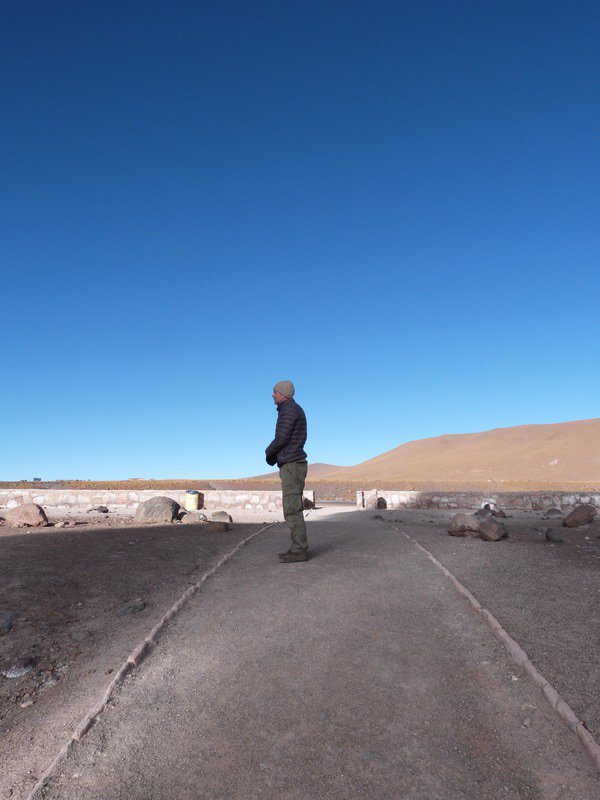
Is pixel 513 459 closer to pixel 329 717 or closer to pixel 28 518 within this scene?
pixel 28 518

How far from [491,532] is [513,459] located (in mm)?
80286

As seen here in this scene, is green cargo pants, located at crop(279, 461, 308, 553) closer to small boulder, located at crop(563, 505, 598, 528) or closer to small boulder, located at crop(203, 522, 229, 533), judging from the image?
small boulder, located at crop(203, 522, 229, 533)

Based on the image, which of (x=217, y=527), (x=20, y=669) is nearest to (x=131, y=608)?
(x=20, y=669)

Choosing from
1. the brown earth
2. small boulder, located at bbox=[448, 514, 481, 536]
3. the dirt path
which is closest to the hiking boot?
the dirt path

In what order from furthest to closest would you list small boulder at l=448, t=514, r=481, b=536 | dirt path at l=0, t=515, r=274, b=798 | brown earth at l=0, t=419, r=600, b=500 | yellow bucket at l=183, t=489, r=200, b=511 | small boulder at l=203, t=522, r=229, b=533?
brown earth at l=0, t=419, r=600, b=500 → yellow bucket at l=183, t=489, r=200, b=511 → small boulder at l=203, t=522, r=229, b=533 → small boulder at l=448, t=514, r=481, b=536 → dirt path at l=0, t=515, r=274, b=798

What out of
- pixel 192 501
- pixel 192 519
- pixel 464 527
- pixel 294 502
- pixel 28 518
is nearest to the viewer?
pixel 294 502

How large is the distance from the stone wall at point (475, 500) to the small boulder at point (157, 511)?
7.81m

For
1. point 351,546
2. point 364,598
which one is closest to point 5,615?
point 364,598

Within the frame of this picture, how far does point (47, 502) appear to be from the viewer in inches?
699

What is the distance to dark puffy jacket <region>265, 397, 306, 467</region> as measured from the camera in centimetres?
672

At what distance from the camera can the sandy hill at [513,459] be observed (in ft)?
235

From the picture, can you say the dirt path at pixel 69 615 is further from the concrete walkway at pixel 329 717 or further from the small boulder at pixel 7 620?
the concrete walkway at pixel 329 717

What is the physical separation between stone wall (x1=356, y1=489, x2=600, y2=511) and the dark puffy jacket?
39.5ft

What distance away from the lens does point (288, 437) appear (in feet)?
22.2
